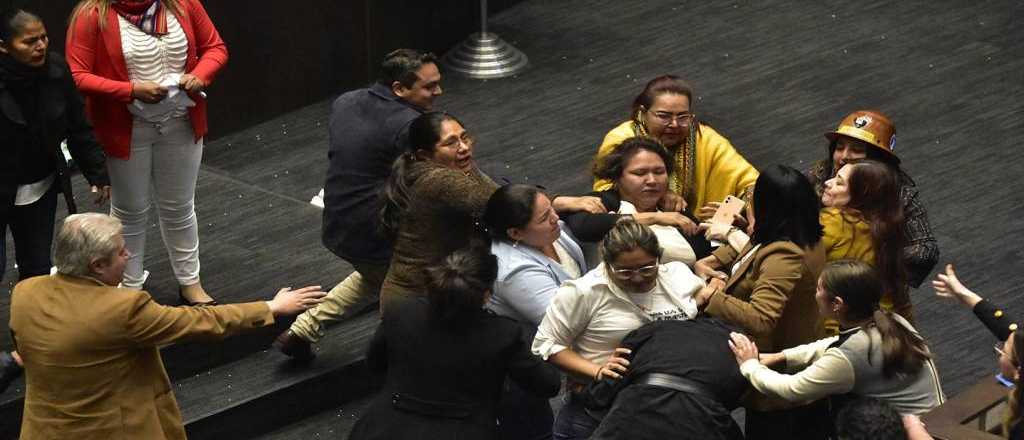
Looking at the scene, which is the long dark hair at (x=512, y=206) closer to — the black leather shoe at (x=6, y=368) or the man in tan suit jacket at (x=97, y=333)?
the man in tan suit jacket at (x=97, y=333)

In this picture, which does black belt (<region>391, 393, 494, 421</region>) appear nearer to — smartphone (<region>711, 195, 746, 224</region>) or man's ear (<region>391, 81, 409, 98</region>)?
smartphone (<region>711, 195, 746, 224</region>)

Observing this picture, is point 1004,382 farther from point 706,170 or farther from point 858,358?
point 706,170

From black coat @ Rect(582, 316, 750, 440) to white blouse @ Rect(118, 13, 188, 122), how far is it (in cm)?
204

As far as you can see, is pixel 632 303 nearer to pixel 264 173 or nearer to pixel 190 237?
pixel 190 237

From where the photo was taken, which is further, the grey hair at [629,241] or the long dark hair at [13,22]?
the long dark hair at [13,22]

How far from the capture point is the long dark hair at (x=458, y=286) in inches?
186

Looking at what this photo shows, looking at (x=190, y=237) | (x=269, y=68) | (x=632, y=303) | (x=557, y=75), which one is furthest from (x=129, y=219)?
(x=557, y=75)

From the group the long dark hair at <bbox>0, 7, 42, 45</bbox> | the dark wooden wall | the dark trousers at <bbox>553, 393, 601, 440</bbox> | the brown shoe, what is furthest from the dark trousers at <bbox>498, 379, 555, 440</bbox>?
the dark wooden wall

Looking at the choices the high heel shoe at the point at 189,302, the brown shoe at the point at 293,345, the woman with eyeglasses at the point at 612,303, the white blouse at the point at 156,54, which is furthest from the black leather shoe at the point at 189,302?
the woman with eyeglasses at the point at 612,303

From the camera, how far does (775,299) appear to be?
4961 millimetres

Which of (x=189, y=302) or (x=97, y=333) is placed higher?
(x=97, y=333)

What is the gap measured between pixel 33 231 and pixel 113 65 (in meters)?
0.61

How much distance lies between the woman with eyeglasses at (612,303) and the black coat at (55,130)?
174cm

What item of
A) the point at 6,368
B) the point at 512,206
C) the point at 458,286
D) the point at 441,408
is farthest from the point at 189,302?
the point at 458,286
